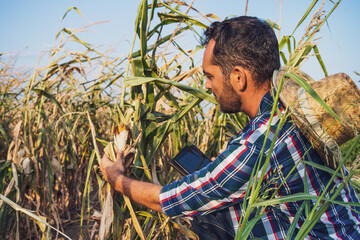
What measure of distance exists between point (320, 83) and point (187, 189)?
0.60 m

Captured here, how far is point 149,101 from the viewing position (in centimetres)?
159

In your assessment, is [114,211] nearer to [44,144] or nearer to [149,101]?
[149,101]

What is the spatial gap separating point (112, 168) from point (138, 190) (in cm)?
15

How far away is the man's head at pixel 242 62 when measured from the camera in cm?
134

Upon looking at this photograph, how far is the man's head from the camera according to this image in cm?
134

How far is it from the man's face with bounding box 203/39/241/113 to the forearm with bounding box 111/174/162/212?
458mm

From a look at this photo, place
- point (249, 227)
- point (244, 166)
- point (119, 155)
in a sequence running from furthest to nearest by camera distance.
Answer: point (119, 155) → point (244, 166) → point (249, 227)

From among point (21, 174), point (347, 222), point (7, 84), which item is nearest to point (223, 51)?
point (347, 222)

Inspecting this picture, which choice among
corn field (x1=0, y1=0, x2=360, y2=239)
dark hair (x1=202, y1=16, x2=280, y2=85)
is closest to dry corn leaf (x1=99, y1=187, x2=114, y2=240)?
corn field (x1=0, y1=0, x2=360, y2=239)

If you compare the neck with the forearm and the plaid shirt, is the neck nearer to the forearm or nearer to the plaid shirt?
the plaid shirt

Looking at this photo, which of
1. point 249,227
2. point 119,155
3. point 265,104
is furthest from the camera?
point 119,155

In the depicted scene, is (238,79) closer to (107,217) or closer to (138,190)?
(138,190)

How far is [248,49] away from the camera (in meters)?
1.34

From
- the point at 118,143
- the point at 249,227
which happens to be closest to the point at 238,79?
the point at 118,143
